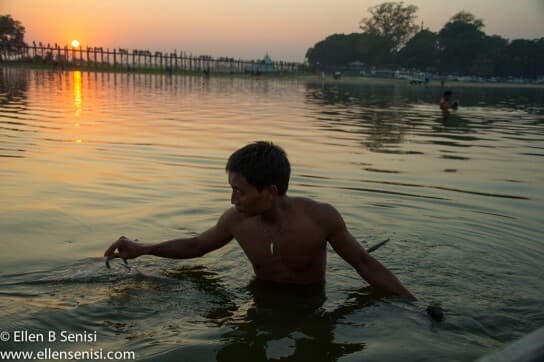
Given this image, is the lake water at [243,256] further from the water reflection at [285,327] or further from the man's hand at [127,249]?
the man's hand at [127,249]

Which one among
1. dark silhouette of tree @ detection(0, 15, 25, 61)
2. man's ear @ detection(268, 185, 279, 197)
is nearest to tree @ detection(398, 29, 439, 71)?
dark silhouette of tree @ detection(0, 15, 25, 61)

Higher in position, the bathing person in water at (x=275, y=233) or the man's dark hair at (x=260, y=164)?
the man's dark hair at (x=260, y=164)

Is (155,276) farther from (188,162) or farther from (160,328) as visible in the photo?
(188,162)

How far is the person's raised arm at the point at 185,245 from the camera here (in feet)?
11.4

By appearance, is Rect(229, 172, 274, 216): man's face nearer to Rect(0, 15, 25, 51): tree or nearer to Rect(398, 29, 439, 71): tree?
Rect(0, 15, 25, 51): tree

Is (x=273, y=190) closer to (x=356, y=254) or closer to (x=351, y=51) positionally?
(x=356, y=254)

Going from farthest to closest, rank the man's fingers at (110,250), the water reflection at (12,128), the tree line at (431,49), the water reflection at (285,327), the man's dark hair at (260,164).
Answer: the tree line at (431,49), the water reflection at (12,128), the man's fingers at (110,250), the man's dark hair at (260,164), the water reflection at (285,327)

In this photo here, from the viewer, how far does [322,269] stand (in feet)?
12.1

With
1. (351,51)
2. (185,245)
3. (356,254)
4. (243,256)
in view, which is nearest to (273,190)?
(356,254)

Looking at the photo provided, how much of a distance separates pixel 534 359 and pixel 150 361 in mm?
1863

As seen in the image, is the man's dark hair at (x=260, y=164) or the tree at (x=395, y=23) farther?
Result: the tree at (x=395, y=23)

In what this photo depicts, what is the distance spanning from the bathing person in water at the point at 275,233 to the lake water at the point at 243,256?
216mm

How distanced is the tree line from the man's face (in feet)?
390

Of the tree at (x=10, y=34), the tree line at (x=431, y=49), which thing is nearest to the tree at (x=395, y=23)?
the tree line at (x=431, y=49)
